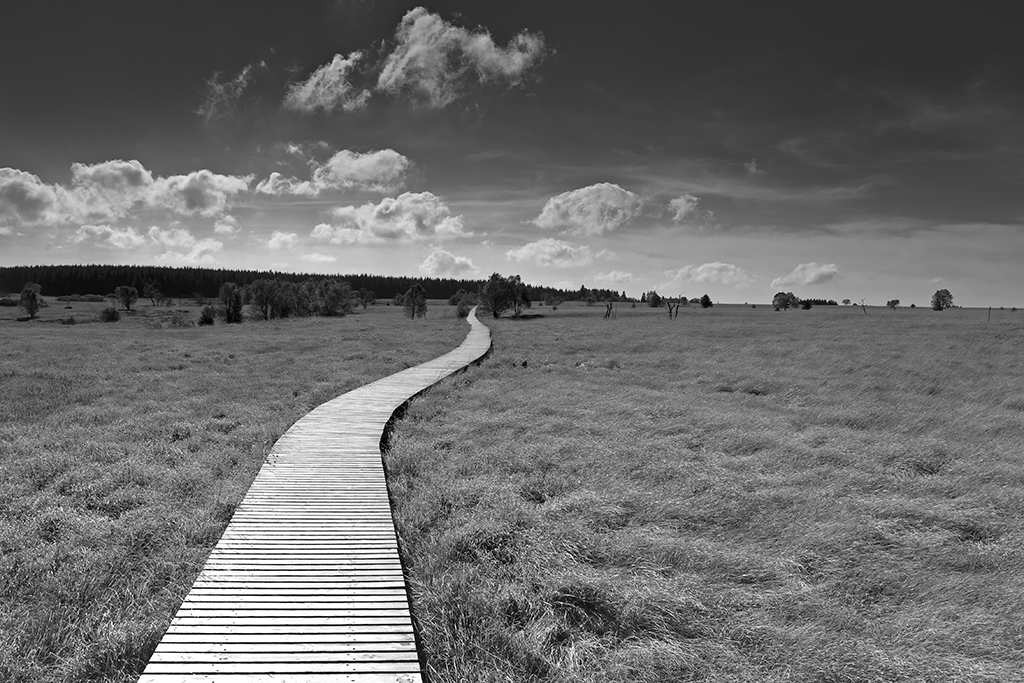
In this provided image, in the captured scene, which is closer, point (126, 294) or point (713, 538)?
point (713, 538)

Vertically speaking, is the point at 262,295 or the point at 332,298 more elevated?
the point at 332,298

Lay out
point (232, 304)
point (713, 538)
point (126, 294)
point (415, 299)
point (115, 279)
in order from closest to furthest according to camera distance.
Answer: point (713, 538) → point (232, 304) → point (415, 299) → point (126, 294) → point (115, 279)

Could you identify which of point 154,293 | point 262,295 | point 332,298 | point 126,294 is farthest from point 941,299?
point 154,293

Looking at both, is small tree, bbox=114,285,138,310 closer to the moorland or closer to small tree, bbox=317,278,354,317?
small tree, bbox=317,278,354,317

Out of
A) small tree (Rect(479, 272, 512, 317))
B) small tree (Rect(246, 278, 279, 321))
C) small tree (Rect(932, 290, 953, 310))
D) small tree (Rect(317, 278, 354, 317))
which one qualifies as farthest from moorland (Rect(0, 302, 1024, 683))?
small tree (Rect(932, 290, 953, 310))

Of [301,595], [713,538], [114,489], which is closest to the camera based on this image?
[301,595]

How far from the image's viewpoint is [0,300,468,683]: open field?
5125 millimetres

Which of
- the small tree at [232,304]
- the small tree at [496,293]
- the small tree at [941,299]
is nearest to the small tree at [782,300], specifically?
the small tree at [941,299]

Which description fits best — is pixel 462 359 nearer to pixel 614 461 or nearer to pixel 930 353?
pixel 614 461

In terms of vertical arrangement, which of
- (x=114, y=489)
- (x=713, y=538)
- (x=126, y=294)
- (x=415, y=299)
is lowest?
(x=114, y=489)

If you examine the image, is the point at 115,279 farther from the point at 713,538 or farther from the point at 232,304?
the point at 713,538

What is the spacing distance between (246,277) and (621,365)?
176m

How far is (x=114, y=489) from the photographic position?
8938 mm

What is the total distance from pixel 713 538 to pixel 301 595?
5470mm
